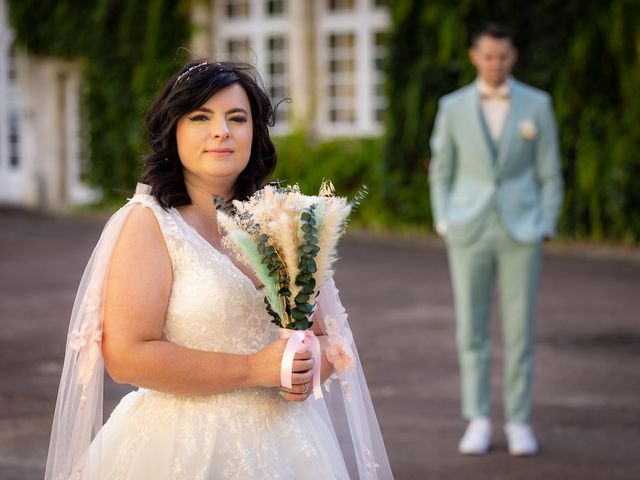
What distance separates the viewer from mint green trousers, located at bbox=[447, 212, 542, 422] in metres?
6.64

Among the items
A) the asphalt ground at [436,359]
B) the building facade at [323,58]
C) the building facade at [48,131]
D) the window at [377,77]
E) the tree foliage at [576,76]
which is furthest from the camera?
the building facade at [48,131]

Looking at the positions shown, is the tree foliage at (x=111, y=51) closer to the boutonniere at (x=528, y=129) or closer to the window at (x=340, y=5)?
the window at (x=340, y=5)

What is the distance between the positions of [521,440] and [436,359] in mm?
2595

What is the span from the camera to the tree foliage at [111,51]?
2245 centimetres

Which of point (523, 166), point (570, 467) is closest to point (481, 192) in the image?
point (523, 166)

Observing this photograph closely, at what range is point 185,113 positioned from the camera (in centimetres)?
314

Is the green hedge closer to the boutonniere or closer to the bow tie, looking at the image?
the bow tie

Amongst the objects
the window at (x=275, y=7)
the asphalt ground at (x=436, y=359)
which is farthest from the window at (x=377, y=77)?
the asphalt ground at (x=436, y=359)

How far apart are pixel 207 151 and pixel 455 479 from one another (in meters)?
3.25

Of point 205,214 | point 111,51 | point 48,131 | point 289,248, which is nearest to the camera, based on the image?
point 289,248

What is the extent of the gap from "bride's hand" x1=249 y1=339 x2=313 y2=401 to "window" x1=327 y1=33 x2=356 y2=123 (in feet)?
60.0

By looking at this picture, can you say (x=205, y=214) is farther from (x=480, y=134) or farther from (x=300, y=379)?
(x=480, y=134)

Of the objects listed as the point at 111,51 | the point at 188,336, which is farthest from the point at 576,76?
the point at 188,336

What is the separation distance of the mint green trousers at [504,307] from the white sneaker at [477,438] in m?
0.04
